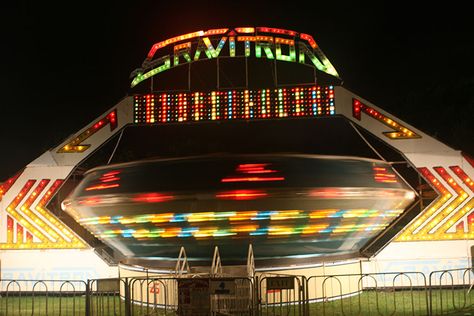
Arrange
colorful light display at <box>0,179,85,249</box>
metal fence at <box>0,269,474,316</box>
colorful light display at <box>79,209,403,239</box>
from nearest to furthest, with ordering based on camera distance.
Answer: metal fence at <box>0,269,474,316</box>, colorful light display at <box>79,209,403,239</box>, colorful light display at <box>0,179,85,249</box>

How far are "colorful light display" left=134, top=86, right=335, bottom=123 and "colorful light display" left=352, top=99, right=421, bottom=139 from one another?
69 cm

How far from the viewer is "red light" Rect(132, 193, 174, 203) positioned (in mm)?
10648

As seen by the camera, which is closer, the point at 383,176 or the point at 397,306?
the point at 383,176

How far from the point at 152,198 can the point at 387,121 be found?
777 cm

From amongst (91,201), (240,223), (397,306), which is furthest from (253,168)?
(397,306)

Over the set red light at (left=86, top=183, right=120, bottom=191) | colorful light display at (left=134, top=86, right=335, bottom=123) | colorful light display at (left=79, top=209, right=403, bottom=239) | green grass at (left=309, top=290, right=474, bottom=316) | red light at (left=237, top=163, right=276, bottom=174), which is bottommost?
green grass at (left=309, top=290, right=474, bottom=316)

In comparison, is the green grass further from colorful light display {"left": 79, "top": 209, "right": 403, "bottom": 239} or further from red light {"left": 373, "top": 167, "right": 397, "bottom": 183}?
red light {"left": 373, "top": 167, "right": 397, "bottom": 183}

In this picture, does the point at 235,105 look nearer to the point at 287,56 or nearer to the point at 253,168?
the point at 287,56

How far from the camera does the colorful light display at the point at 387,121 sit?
1559 cm

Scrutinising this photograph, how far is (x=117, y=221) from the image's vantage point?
11.8 m

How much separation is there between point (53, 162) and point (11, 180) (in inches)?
50.8

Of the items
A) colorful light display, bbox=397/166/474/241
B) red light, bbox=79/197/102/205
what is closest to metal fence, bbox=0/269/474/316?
colorful light display, bbox=397/166/474/241

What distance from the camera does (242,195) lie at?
10500 mm

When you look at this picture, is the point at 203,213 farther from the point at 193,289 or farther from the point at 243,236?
the point at 193,289
